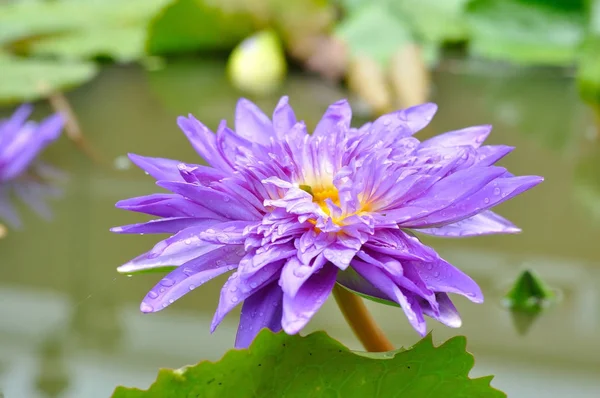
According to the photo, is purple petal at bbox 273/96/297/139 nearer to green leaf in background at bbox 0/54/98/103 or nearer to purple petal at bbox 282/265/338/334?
purple petal at bbox 282/265/338/334

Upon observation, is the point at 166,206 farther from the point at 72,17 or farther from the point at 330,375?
the point at 72,17

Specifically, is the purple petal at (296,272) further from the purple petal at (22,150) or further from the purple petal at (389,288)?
the purple petal at (22,150)

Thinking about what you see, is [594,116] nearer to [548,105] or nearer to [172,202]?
[548,105]

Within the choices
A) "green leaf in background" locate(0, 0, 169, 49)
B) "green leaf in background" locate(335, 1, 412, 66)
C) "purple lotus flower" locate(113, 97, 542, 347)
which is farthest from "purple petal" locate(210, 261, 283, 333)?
"green leaf in background" locate(0, 0, 169, 49)

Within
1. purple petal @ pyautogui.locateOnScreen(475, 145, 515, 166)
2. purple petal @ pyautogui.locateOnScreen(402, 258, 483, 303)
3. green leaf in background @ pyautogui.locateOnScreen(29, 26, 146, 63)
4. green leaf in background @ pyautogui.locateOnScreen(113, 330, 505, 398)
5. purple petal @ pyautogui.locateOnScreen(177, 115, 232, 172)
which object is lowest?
green leaf in background @ pyautogui.locateOnScreen(113, 330, 505, 398)

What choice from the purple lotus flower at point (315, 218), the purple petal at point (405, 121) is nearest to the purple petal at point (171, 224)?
the purple lotus flower at point (315, 218)

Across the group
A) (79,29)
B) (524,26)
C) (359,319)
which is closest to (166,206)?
(359,319)
